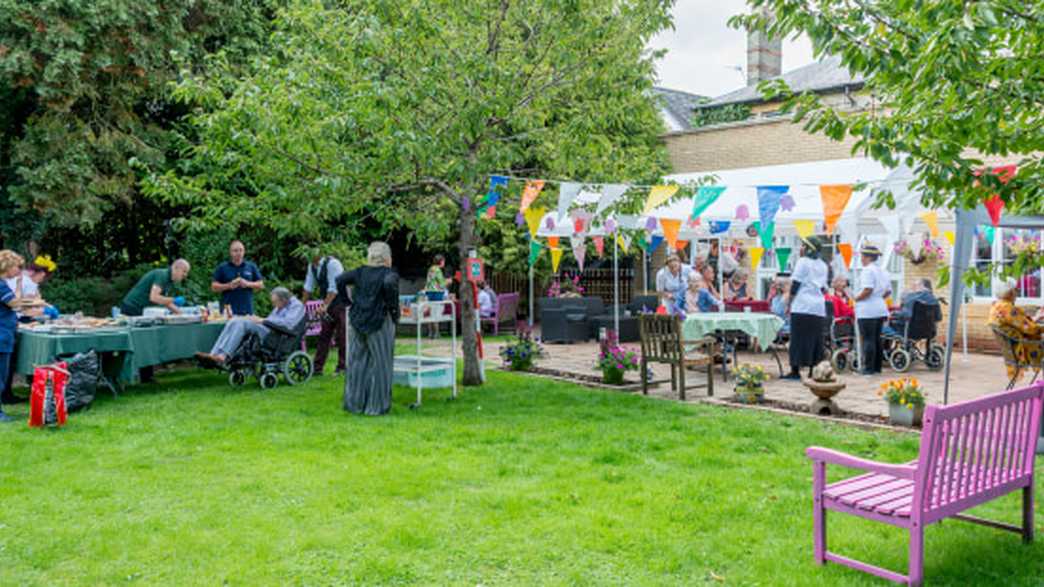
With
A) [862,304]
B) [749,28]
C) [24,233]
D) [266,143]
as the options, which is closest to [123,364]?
[266,143]

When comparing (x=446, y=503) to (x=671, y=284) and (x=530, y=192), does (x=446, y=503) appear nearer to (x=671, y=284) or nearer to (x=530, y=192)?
(x=530, y=192)

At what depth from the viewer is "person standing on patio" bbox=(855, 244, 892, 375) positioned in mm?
10945

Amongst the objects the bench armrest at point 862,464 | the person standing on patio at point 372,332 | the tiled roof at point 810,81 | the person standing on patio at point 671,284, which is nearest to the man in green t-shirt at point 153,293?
the person standing on patio at point 372,332

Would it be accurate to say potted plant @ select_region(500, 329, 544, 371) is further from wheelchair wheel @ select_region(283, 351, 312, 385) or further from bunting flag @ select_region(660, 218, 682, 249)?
wheelchair wheel @ select_region(283, 351, 312, 385)

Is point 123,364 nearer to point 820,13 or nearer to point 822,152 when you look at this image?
point 820,13

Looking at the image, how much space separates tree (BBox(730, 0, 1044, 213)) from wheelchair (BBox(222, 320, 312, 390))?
7.12 metres

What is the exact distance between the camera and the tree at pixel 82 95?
10.6m

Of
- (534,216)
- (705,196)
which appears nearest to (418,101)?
(534,216)

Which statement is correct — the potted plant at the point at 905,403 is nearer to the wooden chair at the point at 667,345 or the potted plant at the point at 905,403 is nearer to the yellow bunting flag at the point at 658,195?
the wooden chair at the point at 667,345

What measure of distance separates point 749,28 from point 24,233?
10.9 meters

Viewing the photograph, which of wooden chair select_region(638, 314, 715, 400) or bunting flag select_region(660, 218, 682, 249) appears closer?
wooden chair select_region(638, 314, 715, 400)

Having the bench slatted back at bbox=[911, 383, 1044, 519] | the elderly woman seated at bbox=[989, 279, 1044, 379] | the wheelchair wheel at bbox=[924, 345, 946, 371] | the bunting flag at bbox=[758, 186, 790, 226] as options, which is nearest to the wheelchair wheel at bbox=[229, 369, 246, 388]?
the bunting flag at bbox=[758, 186, 790, 226]

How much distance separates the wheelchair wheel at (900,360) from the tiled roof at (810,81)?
386 inches

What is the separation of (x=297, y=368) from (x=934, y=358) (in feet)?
28.3
